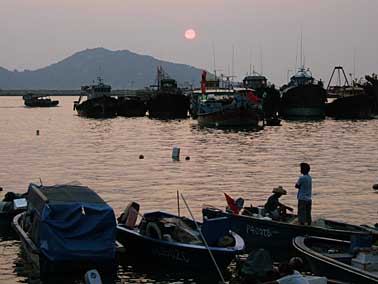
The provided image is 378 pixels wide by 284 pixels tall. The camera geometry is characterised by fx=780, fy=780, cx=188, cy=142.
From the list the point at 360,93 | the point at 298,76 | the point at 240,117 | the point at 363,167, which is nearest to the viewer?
the point at 363,167

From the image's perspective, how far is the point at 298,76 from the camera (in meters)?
118

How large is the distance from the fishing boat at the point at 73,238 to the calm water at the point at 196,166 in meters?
0.69

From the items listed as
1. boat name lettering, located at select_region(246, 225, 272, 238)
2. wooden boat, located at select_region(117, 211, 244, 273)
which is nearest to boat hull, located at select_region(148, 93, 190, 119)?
boat name lettering, located at select_region(246, 225, 272, 238)

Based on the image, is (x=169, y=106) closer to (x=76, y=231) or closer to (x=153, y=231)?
(x=153, y=231)

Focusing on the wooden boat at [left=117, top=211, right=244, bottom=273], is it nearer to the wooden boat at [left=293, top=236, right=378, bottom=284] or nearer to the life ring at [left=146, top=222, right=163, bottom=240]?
the life ring at [left=146, top=222, right=163, bottom=240]

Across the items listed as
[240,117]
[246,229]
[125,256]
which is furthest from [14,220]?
[240,117]

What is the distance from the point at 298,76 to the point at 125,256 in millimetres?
99622

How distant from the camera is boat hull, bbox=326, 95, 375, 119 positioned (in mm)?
103938

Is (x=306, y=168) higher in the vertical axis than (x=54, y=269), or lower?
higher

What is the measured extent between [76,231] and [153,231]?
2.18 metres

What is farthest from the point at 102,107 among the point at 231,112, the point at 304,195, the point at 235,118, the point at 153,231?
the point at 153,231

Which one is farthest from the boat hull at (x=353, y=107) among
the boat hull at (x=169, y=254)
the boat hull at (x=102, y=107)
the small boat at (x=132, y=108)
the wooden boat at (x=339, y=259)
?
the wooden boat at (x=339, y=259)

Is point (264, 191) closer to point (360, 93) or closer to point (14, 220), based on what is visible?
point (14, 220)

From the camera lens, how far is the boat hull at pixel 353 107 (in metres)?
104
